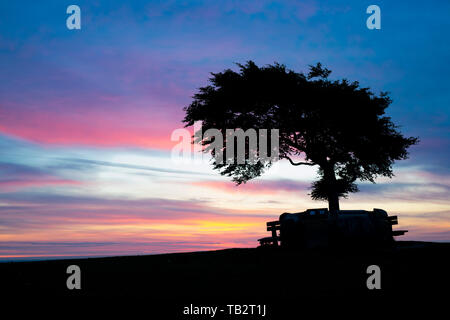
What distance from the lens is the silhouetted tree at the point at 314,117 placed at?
33906 millimetres

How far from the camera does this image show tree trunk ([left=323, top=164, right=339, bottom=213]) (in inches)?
1299

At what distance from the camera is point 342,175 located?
35.9 meters

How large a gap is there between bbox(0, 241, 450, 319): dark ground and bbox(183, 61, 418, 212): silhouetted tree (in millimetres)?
13745

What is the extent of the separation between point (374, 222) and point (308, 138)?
39.2ft

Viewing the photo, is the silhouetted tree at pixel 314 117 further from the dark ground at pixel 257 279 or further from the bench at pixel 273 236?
the dark ground at pixel 257 279

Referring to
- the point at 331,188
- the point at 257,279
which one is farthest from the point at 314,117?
the point at 257,279

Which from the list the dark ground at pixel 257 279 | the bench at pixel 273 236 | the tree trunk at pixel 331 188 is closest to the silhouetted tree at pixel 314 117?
the tree trunk at pixel 331 188

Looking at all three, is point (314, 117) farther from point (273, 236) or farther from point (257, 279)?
point (257, 279)

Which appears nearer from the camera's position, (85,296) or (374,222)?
(85,296)

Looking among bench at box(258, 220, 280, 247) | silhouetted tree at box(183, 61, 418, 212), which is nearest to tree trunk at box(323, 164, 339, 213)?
silhouetted tree at box(183, 61, 418, 212)

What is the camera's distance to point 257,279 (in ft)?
48.5

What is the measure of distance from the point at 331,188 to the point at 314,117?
18.5 feet
